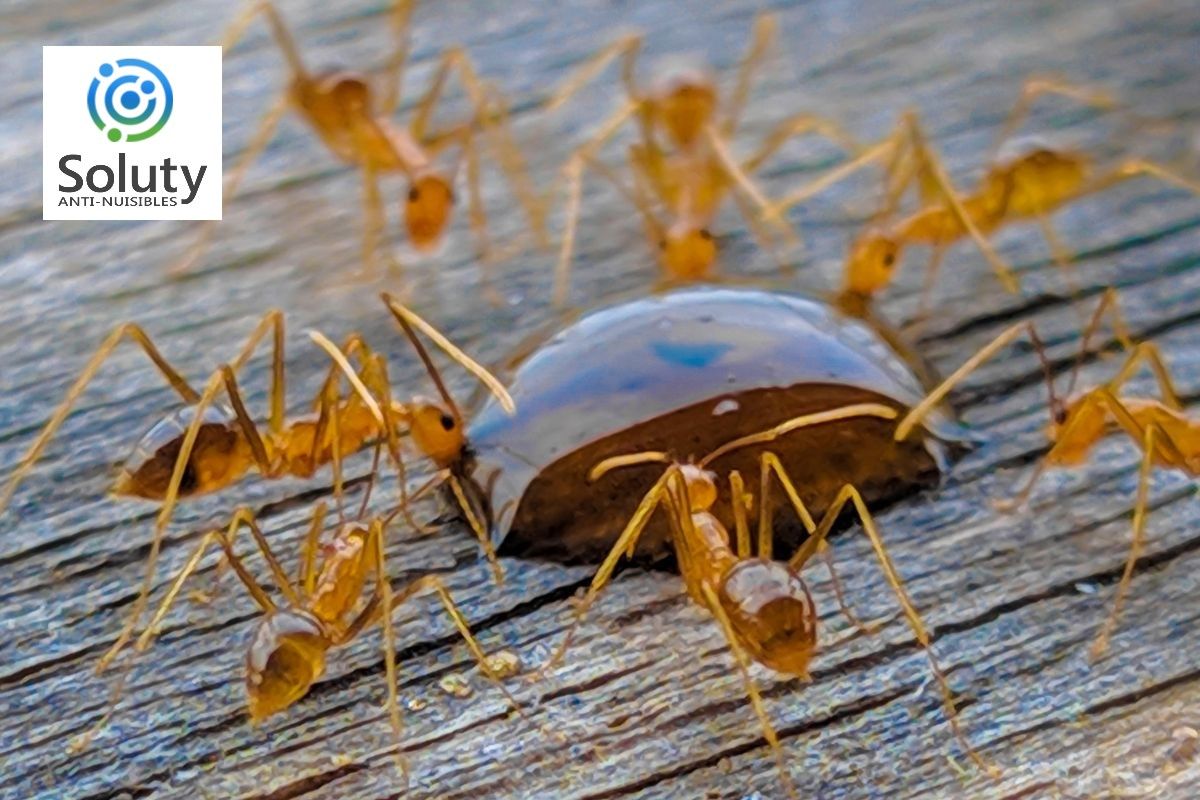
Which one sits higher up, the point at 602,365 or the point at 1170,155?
the point at 1170,155

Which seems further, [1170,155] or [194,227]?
[1170,155]

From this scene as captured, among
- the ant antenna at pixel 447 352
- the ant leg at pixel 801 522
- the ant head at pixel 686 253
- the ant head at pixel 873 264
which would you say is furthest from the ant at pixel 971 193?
the ant antenna at pixel 447 352

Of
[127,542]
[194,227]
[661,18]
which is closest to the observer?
[127,542]

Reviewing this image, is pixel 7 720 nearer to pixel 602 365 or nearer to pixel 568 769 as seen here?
pixel 568 769

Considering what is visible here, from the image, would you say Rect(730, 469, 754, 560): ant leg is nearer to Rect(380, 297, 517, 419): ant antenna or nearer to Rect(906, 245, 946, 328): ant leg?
Rect(380, 297, 517, 419): ant antenna

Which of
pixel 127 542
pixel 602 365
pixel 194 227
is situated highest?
pixel 194 227

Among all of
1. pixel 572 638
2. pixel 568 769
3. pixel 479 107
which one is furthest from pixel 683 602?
pixel 479 107

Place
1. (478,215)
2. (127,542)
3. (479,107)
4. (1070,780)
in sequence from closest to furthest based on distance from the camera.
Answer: (1070,780) < (127,542) < (478,215) < (479,107)
